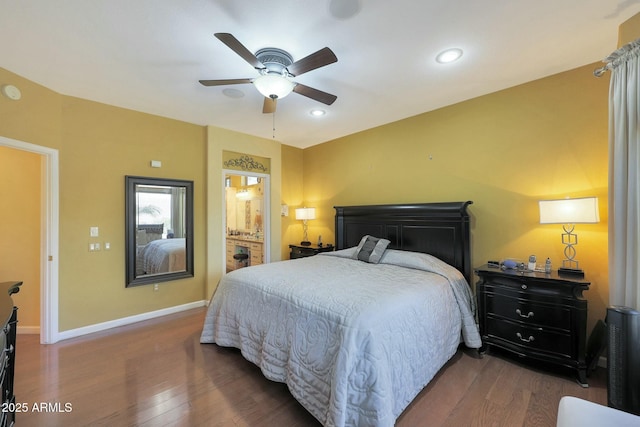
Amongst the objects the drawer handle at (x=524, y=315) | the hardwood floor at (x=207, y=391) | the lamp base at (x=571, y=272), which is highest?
the lamp base at (x=571, y=272)

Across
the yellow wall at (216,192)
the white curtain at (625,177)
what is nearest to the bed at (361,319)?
the white curtain at (625,177)

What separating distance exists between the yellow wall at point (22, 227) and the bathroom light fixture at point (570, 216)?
5.76 m

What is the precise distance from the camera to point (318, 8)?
5.93 feet

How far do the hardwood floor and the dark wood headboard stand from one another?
111 cm

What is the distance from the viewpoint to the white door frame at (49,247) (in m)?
2.97

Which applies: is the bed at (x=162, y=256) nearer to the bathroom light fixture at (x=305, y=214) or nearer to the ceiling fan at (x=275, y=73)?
the bathroom light fixture at (x=305, y=214)

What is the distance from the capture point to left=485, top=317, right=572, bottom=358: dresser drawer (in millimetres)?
2244

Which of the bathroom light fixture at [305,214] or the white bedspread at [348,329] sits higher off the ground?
the bathroom light fixture at [305,214]

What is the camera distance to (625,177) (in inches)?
74.4

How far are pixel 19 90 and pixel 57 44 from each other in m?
1.02

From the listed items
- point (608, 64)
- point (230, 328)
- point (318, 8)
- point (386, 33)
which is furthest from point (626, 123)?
point (230, 328)

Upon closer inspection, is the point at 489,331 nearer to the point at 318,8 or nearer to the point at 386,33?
the point at 386,33

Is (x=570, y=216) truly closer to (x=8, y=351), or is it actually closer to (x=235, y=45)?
(x=235, y=45)

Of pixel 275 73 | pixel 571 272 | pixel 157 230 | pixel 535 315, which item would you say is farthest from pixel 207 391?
pixel 571 272
